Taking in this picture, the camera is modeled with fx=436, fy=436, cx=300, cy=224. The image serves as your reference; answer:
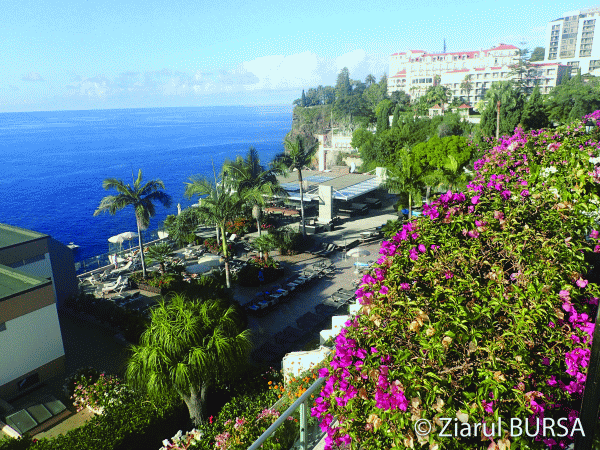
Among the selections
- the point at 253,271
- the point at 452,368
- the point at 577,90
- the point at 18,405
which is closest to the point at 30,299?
the point at 18,405

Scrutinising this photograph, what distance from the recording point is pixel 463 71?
10381 centimetres

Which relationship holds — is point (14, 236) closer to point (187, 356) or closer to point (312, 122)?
point (187, 356)

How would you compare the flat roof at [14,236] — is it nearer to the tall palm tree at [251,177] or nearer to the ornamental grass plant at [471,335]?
the tall palm tree at [251,177]

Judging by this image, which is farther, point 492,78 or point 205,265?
point 492,78

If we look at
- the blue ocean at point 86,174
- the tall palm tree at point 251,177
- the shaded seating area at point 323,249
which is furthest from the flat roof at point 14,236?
the blue ocean at point 86,174

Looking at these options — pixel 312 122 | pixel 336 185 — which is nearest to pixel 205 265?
pixel 336 185

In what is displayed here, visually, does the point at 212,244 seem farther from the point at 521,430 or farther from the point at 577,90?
the point at 577,90

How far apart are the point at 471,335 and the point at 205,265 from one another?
787 inches

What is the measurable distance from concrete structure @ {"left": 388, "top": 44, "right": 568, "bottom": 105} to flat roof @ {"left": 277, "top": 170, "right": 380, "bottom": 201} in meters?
43.9

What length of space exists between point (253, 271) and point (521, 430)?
18.7 meters

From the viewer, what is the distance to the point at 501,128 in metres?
44.9

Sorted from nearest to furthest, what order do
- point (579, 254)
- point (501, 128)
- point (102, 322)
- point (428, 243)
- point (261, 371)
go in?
1. point (579, 254)
2. point (428, 243)
3. point (261, 371)
4. point (102, 322)
5. point (501, 128)

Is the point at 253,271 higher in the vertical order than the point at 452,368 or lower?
lower

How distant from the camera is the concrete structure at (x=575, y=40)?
127875mm
